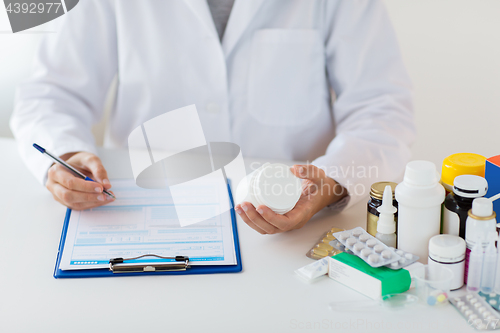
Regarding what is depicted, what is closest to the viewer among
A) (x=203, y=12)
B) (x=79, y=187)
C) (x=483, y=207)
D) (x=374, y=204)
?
(x=483, y=207)

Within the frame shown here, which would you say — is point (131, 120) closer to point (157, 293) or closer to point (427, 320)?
point (157, 293)

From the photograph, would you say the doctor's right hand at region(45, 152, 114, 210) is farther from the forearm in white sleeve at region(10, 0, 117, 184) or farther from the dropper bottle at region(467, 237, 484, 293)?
the dropper bottle at region(467, 237, 484, 293)

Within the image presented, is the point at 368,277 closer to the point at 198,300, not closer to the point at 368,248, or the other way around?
the point at 368,248

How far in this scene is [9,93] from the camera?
1487 millimetres

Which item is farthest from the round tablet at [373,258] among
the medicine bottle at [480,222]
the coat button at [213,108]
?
the coat button at [213,108]

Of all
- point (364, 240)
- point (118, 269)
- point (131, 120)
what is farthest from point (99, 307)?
point (131, 120)

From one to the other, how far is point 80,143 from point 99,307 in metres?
0.44

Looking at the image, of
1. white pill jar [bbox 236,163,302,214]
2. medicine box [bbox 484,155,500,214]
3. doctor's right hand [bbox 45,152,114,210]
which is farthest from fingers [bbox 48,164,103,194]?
medicine box [bbox 484,155,500,214]

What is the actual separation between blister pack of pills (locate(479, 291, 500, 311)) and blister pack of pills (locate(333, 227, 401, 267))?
105 mm

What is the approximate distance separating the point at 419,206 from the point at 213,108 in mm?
575

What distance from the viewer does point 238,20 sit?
37.4 inches

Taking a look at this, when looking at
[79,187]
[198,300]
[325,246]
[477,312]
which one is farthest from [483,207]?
[79,187]

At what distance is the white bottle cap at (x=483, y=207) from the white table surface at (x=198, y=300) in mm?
117

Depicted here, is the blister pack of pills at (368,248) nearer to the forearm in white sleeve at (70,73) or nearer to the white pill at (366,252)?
the white pill at (366,252)
